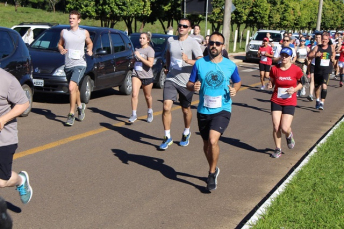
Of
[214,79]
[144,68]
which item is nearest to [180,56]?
[144,68]

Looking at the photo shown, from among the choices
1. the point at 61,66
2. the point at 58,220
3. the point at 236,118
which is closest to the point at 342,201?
the point at 58,220

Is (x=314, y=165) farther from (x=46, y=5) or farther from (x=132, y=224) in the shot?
(x=46, y=5)

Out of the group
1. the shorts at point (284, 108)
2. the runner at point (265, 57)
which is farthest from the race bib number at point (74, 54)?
the runner at point (265, 57)

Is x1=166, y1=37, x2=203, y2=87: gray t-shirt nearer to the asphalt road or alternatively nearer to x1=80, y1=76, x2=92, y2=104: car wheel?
the asphalt road

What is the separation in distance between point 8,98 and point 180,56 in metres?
4.29

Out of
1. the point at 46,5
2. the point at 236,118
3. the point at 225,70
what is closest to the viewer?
the point at 225,70

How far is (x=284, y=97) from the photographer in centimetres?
885

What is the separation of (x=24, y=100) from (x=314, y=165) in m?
4.36

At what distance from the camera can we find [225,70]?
20.8ft

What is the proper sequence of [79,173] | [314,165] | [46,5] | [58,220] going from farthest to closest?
[46,5] → [314,165] → [79,173] → [58,220]

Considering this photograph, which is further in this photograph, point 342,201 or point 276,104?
point 276,104

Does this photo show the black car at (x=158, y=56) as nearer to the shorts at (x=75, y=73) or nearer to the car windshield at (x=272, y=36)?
the shorts at (x=75, y=73)

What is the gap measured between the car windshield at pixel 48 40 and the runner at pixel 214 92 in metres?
7.51

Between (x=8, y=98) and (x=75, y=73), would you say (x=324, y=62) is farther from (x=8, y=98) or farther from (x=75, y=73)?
(x=8, y=98)
